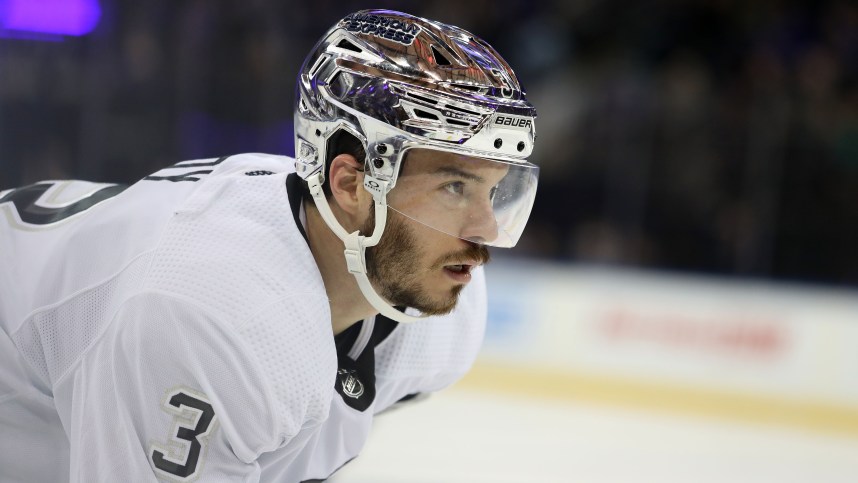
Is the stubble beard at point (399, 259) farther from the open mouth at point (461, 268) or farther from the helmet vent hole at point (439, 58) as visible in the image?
the helmet vent hole at point (439, 58)

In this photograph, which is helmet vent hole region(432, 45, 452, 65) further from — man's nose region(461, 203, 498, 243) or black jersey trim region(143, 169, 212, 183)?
black jersey trim region(143, 169, 212, 183)

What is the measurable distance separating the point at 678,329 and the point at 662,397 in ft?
1.26

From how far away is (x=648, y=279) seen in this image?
5305mm

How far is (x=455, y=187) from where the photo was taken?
5.63 feet

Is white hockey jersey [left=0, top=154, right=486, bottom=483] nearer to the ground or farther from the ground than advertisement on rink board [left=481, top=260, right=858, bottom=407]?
farther from the ground

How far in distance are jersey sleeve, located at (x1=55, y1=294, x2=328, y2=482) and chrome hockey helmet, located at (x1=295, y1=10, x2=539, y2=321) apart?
35cm

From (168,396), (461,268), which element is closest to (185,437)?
(168,396)

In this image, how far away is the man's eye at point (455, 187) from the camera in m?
1.71

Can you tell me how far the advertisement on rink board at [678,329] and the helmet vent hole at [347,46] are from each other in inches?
141

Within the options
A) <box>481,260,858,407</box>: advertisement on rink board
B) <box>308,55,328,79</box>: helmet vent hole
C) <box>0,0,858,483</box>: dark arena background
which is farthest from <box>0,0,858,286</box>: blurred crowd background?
<box>308,55,328,79</box>: helmet vent hole

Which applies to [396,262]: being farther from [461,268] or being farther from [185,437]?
[185,437]

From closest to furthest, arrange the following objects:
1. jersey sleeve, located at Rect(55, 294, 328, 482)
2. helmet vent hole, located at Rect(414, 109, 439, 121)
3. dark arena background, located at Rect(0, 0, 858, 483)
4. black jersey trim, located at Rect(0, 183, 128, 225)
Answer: jersey sleeve, located at Rect(55, 294, 328, 482) → helmet vent hole, located at Rect(414, 109, 439, 121) → black jersey trim, located at Rect(0, 183, 128, 225) → dark arena background, located at Rect(0, 0, 858, 483)

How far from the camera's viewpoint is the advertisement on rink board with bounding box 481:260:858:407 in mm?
4965

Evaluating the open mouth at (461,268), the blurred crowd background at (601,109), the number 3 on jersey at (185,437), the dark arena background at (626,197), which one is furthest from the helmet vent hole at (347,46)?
the blurred crowd background at (601,109)
